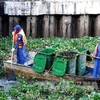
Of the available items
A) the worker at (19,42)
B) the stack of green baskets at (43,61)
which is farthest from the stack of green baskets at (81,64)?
the worker at (19,42)

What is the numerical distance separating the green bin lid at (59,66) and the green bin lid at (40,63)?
0.44 metres

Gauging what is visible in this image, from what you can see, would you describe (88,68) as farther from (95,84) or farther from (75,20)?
(75,20)

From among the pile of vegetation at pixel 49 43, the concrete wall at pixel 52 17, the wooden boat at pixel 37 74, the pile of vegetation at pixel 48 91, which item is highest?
the concrete wall at pixel 52 17

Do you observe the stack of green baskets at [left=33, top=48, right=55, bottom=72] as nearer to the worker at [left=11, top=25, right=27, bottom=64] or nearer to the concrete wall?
the worker at [left=11, top=25, right=27, bottom=64]

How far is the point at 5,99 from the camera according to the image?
11625 millimetres

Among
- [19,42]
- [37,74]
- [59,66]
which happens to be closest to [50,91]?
[59,66]

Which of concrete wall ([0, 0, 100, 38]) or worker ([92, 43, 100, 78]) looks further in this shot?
concrete wall ([0, 0, 100, 38])

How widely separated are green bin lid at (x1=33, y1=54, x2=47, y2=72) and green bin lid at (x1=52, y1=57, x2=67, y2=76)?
440mm

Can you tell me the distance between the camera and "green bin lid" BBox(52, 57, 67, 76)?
14212 millimetres

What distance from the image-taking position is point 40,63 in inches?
582

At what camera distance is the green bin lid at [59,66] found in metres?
14.2

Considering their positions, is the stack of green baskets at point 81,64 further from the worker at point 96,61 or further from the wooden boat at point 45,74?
the worker at point 96,61

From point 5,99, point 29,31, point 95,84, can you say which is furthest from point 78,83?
point 29,31

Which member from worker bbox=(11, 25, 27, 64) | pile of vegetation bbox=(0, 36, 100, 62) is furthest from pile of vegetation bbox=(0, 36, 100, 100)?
pile of vegetation bbox=(0, 36, 100, 62)
